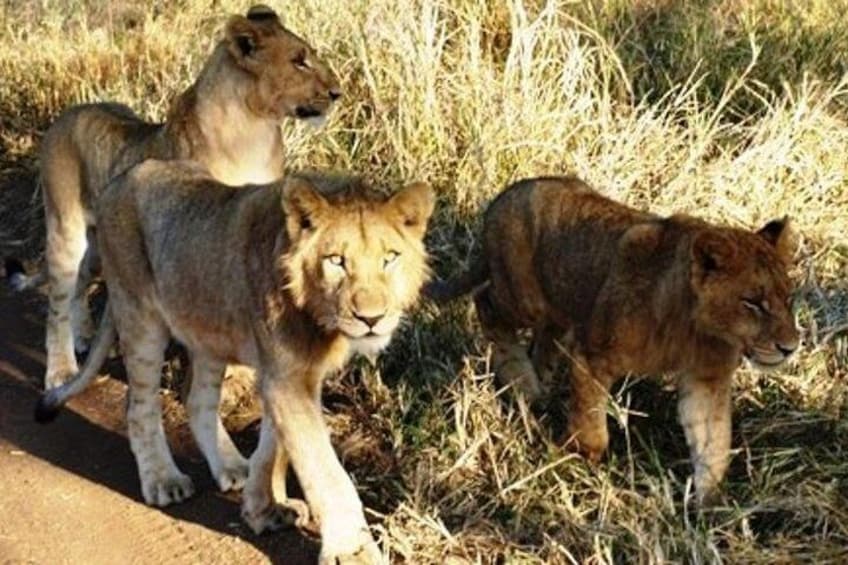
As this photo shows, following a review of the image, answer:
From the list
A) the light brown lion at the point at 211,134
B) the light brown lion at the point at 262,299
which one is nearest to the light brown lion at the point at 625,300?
the light brown lion at the point at 262,299

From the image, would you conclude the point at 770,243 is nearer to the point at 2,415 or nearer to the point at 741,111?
the point at 741,111

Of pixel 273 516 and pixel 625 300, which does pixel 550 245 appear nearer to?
pixel 625 300

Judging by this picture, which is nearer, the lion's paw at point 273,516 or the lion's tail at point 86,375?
the lion's paw at point 273,516

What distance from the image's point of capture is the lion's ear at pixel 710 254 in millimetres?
4770

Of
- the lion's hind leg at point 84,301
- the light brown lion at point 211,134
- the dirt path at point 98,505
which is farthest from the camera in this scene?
the lion's hind leg at point 84,301

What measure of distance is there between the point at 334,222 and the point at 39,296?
3.94 metres

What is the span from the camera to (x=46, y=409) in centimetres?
607

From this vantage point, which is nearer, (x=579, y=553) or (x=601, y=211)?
(x=579, y=553)

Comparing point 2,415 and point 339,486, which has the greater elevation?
point 339,486

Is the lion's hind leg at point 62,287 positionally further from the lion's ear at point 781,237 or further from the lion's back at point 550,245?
the lion's ear at point 781,237

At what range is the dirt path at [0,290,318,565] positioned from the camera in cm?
505

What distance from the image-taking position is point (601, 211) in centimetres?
557

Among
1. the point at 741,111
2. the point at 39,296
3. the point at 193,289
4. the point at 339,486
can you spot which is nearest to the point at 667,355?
the point at 339,486

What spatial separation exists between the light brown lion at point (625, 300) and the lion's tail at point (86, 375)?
55.3 inches
